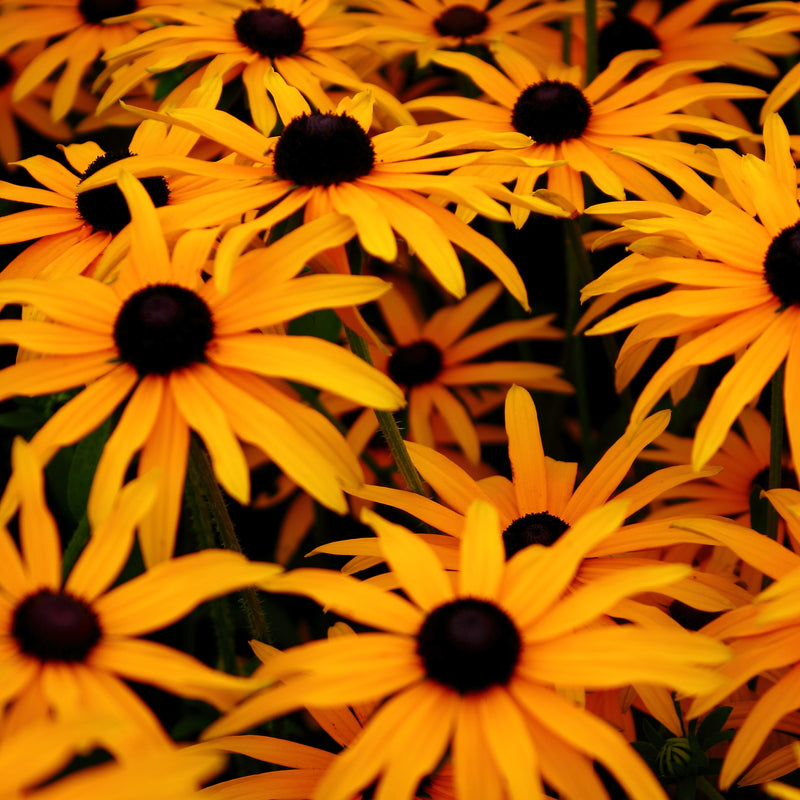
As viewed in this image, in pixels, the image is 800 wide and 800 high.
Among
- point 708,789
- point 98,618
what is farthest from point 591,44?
point 98,618

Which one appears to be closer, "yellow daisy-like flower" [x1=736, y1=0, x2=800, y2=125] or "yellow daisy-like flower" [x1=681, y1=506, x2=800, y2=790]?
"yellow daisy-like flower" [x1=681, y1=506, x2=800, y2=790]

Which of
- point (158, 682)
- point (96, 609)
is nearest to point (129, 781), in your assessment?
point (158, 682)

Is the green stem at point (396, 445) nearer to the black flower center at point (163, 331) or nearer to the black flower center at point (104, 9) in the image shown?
the black flower center at point (163, 331)

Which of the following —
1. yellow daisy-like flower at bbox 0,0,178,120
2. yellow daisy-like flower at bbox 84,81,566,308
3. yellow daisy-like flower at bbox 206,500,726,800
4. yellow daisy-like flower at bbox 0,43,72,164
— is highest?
yellow daisy-like flower at bbox 0,43,72,164

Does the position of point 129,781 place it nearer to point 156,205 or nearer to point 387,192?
point 387,192

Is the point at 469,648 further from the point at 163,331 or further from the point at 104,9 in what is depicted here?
the point at 104,9

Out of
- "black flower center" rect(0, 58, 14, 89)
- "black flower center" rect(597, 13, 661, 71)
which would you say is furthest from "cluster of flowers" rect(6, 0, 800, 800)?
"black flower center" rect(0, 58, 14, 89)

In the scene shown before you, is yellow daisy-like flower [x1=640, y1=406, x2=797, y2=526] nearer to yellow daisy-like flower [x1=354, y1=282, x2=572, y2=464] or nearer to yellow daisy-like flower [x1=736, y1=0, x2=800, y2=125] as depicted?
yellow daisy-like flower [x1=354, y1=282, x2=572, y2=464]

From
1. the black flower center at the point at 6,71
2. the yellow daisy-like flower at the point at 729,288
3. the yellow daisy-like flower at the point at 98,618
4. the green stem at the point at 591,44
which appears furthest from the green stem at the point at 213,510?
the black flower center at the point at 6,71
